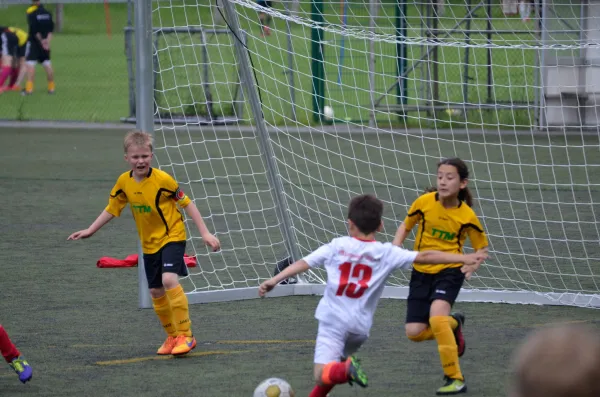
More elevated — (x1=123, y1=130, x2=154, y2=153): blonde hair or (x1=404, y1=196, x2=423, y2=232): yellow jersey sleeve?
(x1=123, y1=130, x2=154, y2=153): blonde hair

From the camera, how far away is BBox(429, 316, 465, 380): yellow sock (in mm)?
4988

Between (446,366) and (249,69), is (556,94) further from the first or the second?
(446,366)

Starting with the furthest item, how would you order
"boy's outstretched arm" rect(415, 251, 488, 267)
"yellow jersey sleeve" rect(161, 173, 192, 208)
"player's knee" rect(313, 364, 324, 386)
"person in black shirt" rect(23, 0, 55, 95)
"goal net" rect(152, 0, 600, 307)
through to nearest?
"person in black shirt" rect(23, 0, 55, 95) → "goal net" rect(152, 0, 600, 307) → "yellow jersey sleeve" rect(161, 173, 192, 208) → "boy's outstretched arm" rect(415, 251, 488, 267) → "player's knee" rect(313, 364, 324, 386)

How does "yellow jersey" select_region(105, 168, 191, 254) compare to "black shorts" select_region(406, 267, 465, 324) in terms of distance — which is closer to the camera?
"black shorts" select_region(406, 267, 465, 324)

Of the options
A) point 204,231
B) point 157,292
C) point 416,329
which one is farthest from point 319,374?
point 157,292

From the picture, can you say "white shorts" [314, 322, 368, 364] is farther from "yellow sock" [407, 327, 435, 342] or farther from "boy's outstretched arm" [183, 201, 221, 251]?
"boy's outstretched arm" [183, 201, 221, 251]

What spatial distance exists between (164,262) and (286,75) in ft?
42.9

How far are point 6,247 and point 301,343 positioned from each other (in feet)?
13.7

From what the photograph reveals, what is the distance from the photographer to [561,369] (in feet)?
4.50

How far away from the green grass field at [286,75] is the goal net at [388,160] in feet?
Answer: 0.28

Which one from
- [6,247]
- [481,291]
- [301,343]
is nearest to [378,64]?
[6,247]

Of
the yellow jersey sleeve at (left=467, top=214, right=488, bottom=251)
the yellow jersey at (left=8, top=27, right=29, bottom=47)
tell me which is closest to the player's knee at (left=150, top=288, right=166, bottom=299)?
the yellow jersey sleeve at (left=467, top=214, right=488, bottom=251)

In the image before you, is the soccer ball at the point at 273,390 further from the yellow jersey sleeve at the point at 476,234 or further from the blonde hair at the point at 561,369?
the blonde hair at the point at 561,369

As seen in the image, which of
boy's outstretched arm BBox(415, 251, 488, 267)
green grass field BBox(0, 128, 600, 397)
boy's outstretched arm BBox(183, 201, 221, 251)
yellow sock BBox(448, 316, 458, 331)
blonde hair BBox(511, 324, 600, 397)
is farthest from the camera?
boy's outstretched arm BBox(183, 201, 221, 251)
